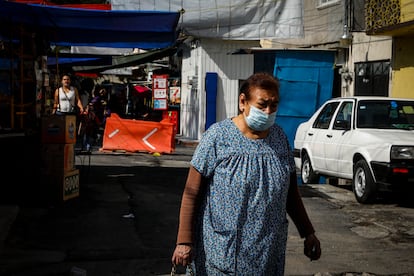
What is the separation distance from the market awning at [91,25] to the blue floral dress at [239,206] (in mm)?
6147

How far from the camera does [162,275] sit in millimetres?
5930

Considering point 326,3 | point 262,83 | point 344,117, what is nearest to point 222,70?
point 326,3

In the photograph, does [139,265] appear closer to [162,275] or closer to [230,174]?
[162,275]

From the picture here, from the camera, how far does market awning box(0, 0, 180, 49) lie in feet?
30.0

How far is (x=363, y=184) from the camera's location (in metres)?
10.0

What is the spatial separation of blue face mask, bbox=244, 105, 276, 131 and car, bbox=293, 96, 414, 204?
632cm

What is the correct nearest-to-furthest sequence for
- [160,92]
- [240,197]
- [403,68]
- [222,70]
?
1. [240,197]
2. [403,68]
3. [222,70]
4. [160,92]

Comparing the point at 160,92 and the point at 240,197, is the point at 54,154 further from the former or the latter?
the point at 160,92

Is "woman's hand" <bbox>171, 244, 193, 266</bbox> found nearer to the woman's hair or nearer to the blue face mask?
the blue face mask

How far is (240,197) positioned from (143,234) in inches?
174

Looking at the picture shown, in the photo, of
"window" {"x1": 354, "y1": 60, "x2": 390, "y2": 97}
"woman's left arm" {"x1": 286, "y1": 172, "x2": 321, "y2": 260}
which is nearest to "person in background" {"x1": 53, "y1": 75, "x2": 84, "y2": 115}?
"window" {"x1": 354, "y1": 60, "x2": 390, "y2": 97}

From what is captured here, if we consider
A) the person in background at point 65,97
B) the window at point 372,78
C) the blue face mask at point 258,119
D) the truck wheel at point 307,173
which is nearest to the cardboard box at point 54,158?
the person in background at point 65,97

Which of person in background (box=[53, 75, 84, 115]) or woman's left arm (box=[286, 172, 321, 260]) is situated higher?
person in background (box=[53, 75, 84, 115])

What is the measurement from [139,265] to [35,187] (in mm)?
3544
